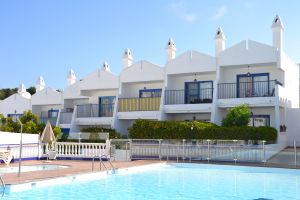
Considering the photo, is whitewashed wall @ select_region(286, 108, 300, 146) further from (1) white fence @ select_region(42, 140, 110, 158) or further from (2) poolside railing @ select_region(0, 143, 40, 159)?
(2) poolside railing @ select_region(0, 143, 40, 159)

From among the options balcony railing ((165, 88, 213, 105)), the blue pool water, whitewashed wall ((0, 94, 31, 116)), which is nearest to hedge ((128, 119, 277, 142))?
the blue pool water

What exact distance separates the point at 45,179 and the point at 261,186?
770cm

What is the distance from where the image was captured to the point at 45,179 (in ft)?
44.8

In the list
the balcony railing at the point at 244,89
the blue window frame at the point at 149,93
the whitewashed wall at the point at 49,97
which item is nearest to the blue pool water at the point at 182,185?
the balcony railing at the point at 244,89

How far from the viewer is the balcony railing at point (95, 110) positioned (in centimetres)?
3397

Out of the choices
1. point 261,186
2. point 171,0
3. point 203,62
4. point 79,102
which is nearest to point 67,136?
point 79,102

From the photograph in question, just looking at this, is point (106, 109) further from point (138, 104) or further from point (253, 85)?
point (253, 85)

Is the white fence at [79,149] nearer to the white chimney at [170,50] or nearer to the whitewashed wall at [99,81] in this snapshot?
the whitewashed wall at [99,81]

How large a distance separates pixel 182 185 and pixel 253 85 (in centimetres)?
1508

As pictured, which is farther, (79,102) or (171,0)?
(79,102)

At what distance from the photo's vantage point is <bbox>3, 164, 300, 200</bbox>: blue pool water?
40.5ft

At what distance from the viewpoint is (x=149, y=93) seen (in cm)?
3322

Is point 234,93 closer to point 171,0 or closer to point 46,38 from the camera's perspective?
point 171,0

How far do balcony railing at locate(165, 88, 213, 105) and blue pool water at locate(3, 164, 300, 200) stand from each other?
1117 centimetres
